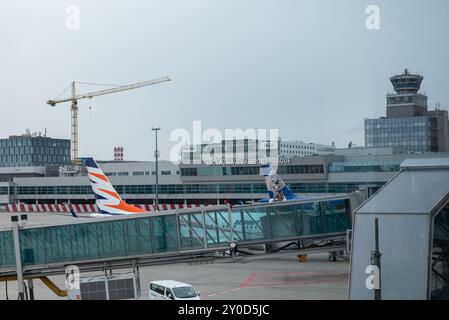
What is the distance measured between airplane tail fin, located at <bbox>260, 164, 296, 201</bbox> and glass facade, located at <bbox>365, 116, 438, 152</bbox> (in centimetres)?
387

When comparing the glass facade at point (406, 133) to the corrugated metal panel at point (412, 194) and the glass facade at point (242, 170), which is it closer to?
the corrugated metal panel at point (412, 194)

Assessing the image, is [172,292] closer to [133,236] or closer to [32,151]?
[133,236]

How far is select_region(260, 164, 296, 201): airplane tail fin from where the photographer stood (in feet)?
51.4

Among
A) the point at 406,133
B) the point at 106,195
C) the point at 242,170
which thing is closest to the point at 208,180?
the point at 242,170

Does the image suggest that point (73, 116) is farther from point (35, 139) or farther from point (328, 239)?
point (328, 239)

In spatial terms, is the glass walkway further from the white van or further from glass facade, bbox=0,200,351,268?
the white van

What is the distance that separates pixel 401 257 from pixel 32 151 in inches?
454

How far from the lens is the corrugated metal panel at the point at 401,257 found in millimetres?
6363

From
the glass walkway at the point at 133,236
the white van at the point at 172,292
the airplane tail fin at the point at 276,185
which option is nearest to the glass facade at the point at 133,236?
the glass walkway at the point at 133,236

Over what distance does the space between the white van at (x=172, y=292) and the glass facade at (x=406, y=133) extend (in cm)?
406

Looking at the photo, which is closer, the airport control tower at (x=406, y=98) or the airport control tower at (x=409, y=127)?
the airport control tower at (x=406, y=98)

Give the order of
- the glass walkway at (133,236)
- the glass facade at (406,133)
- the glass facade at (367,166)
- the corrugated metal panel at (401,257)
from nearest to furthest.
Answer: the corrugated metal panel at (401,257)
the glass walkway at (133,236)
the glass facade at (367,166)
the glass facade at (406,133)

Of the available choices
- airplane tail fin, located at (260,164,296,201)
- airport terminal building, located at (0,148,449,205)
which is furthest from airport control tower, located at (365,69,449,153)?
airplane tail fin, located at (260,164,296,201)
